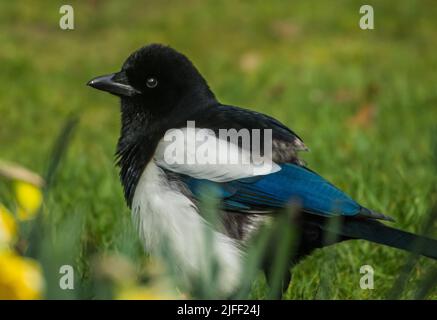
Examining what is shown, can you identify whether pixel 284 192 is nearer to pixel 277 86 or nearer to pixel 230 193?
pixel 230 193

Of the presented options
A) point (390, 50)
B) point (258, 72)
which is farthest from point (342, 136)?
point (390, 50)

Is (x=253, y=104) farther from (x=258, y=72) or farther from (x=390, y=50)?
(x=390, y=50)

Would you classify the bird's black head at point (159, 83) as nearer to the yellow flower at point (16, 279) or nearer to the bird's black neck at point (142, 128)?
the bird's black neck at point (142, 128)

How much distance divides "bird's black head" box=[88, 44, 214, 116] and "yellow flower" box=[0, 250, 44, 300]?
1945 mm

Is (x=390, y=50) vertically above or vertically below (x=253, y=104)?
above

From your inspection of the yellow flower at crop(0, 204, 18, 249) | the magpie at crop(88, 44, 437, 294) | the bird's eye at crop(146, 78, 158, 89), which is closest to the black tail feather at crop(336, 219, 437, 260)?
the magpie at crop(88, 44, 437, 294)

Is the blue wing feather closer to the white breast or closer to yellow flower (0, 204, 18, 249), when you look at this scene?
the white breast

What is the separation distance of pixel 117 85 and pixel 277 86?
3.21 metres

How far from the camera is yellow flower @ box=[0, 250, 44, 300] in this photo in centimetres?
86

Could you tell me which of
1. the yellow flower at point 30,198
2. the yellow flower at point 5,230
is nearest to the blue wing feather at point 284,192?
the yellow flower at point 30,198

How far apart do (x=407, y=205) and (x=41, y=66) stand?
11.9 ft

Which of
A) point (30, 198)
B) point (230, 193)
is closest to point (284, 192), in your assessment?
point (230, 193)

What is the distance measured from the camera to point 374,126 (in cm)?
536
